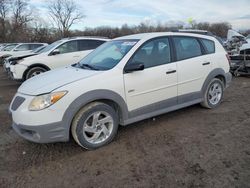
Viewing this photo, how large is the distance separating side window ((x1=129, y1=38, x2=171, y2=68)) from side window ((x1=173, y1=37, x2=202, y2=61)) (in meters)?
0.24

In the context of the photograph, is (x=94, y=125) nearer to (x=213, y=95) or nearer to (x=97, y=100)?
(x=97, y=100)

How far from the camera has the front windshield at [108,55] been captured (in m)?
4.19

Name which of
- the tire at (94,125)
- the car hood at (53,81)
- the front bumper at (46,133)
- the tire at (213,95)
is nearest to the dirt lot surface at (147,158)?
the tire at (94,125)

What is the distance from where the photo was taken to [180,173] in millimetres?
→ 3119

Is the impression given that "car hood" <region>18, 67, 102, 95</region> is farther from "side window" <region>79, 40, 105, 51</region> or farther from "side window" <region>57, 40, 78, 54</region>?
"side window" <region>79, 40, 105, 51</region>

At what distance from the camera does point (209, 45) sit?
17.8 feet

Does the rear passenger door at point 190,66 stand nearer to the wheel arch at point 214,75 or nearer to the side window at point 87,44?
the wheel arch at point 214,75

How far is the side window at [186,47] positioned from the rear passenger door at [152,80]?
0.22 meters

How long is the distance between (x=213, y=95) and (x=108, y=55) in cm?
263

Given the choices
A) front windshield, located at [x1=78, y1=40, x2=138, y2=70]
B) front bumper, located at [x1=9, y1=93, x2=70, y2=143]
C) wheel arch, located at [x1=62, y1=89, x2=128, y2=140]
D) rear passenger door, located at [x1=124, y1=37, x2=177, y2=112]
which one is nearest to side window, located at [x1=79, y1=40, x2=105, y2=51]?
front windshield, located at [x1=78, y1=40, x2=138, y2=70]

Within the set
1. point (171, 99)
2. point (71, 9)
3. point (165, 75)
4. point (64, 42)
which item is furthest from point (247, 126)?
point (71, 9)

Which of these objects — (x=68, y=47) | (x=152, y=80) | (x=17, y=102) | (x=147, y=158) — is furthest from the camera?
(x=68, y=47)

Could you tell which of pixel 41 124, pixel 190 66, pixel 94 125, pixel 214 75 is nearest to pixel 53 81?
pixel 41 124

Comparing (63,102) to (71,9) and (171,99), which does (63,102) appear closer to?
(171,99)
